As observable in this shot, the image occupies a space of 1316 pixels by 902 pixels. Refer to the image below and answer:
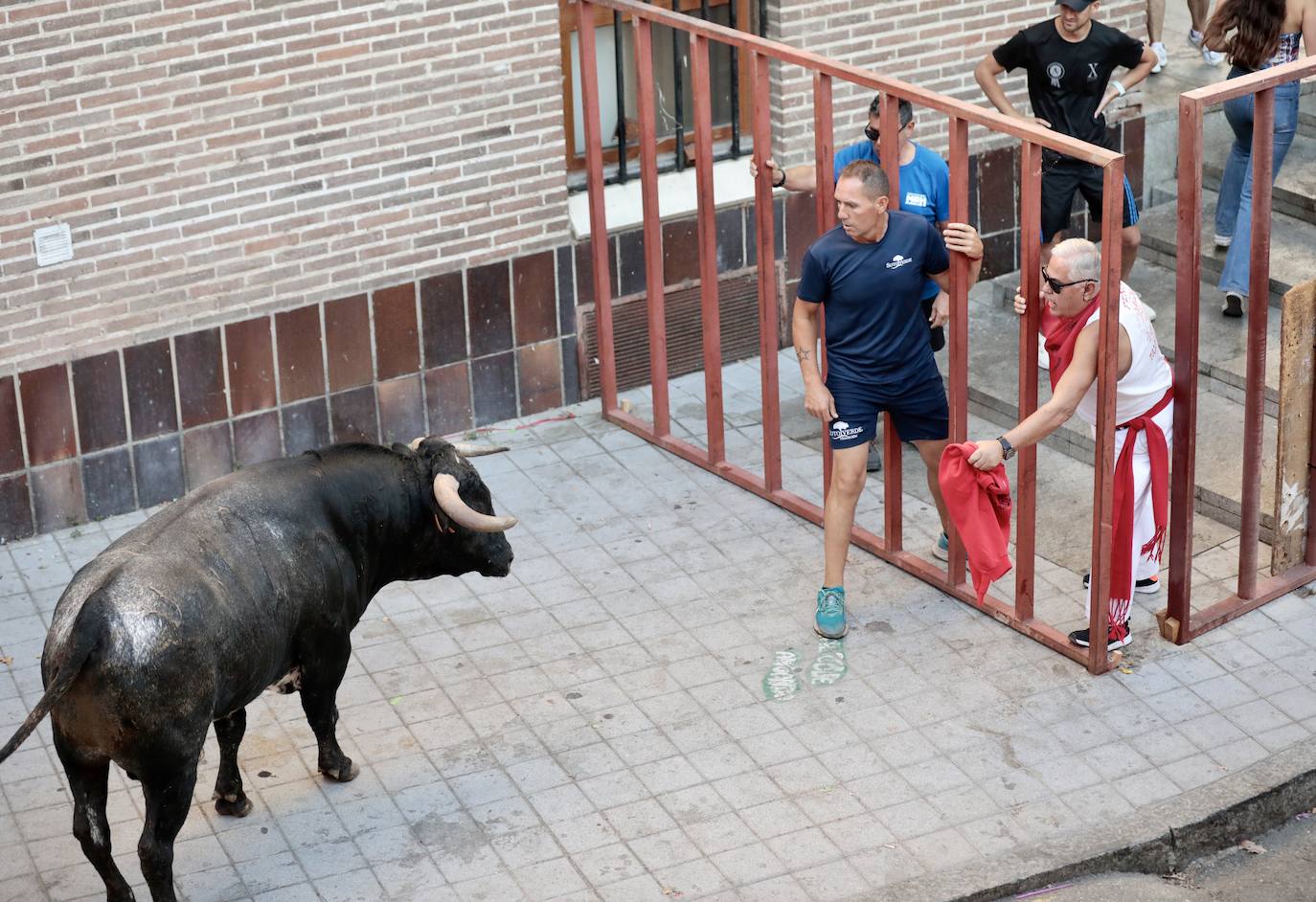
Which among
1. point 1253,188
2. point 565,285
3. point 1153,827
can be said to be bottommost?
point 1153,827

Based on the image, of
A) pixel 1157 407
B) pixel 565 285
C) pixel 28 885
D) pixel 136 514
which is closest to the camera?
pixel 28 885

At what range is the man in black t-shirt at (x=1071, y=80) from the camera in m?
9.65

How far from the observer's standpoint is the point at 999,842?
6.77 meters

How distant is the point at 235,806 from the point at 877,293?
3359mm

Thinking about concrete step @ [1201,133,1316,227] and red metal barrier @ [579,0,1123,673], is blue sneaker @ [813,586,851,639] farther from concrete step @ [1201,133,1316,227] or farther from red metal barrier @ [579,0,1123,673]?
concrete step @ [1201,133,1316,227]

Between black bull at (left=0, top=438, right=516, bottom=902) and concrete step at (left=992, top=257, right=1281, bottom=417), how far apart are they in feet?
13.9

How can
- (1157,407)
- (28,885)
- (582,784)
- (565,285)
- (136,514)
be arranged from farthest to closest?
1. (565,285)
2. (136,514)
3. (1157,407)
4. (582,784)
5. (28,885)

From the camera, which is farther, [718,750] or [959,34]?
[959,34]

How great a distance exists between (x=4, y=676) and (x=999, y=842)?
14.0 feet

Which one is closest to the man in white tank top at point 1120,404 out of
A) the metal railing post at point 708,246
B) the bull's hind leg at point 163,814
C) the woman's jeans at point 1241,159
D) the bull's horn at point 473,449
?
the bull's horn at point 473,449

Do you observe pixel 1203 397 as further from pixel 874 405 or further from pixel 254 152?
pixel 254 152

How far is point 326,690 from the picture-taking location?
270 inches

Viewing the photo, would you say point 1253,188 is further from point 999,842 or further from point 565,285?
point 565,285

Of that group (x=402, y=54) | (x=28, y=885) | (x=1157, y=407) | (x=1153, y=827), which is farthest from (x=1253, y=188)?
(x=28, y=885)
